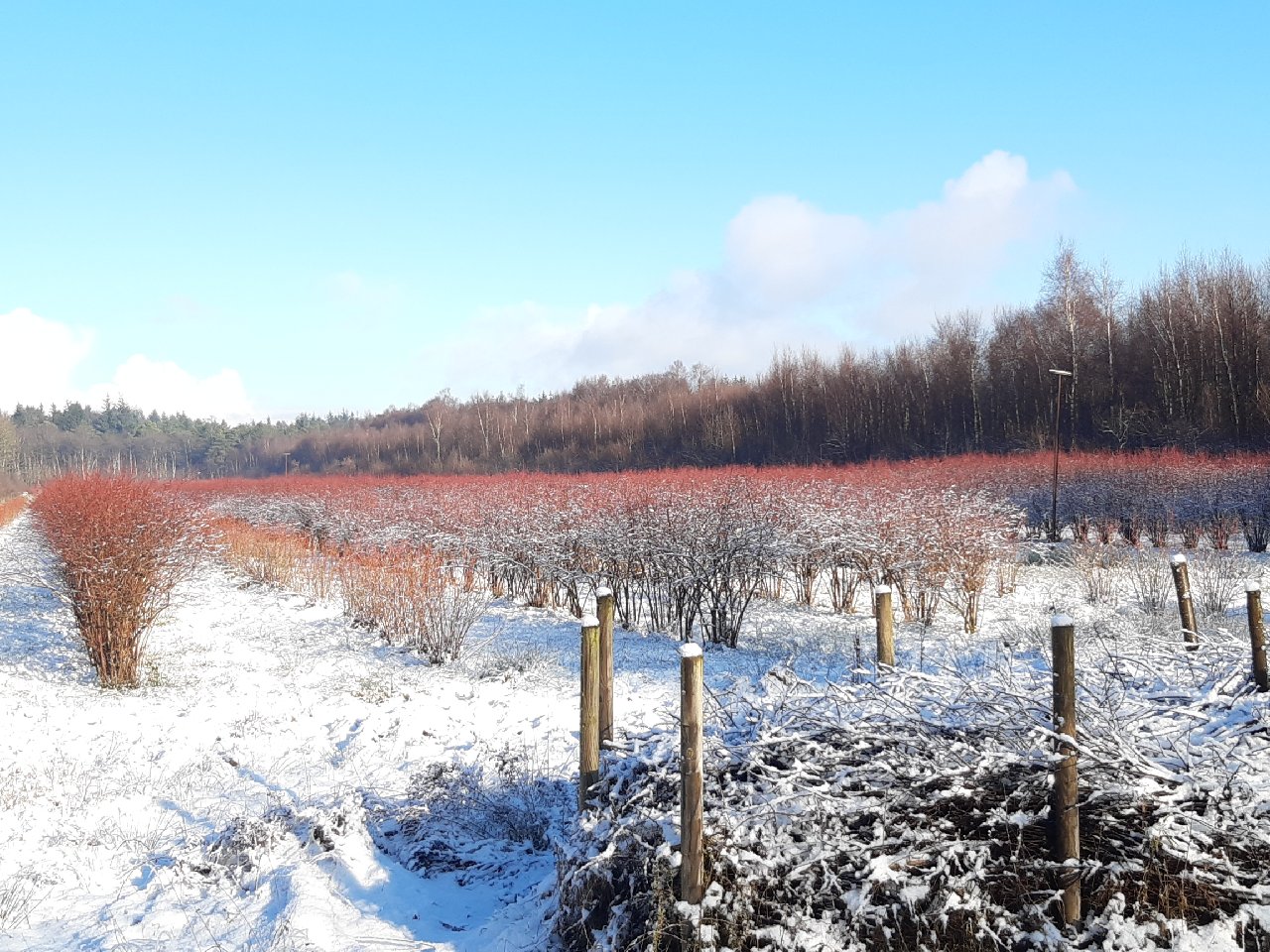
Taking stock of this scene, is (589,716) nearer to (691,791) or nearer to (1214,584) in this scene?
(691,791)

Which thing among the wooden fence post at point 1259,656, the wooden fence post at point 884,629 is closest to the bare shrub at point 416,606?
the wooden fence post at point 884,629

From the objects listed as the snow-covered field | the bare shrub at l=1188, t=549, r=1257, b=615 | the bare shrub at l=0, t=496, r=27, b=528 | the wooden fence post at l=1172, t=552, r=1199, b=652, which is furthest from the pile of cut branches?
the bare shrub at l=0, t=496, r=27, b=528

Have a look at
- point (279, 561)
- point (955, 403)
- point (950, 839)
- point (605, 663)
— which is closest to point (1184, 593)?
point (950, 839)

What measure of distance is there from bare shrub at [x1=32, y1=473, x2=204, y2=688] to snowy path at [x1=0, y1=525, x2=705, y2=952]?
371 millimetres

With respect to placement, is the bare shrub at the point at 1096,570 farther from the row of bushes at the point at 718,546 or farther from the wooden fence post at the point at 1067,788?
the wooden fence post at the point at 1067,788

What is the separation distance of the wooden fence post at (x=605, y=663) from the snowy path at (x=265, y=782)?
17.1 inches

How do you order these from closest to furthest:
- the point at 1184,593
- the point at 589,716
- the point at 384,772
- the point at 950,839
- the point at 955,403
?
1. the point at 950,839
2. the point at 589,716
3. the point at 1184,593
4. the point at 384,772
5. the point at 955,403

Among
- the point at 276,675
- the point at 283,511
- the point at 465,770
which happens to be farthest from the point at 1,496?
the point at 465,770

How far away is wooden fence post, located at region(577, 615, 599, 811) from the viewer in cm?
398

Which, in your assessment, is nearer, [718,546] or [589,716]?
[589,716]

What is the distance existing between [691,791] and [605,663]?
3.80ft

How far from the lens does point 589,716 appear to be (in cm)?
400

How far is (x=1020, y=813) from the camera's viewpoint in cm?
293

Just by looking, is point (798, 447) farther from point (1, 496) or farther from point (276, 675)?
point (1, 496)
